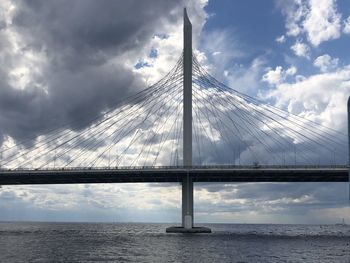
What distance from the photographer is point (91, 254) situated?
169 ft

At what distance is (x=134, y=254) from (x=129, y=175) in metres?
34.6

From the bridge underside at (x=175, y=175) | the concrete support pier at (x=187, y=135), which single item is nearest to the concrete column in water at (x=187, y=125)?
the concrete support pier at (x=187, y=135)

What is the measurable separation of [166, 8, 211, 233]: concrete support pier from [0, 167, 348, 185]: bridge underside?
1.72 meters

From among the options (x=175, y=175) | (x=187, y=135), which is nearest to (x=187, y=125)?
(x=187, y=135)

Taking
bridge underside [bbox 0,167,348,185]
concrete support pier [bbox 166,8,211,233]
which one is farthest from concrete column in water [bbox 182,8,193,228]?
bridge underside [bbox 0,167,348,185]

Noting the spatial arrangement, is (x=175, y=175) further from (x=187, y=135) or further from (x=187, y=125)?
(x=187, y=125)

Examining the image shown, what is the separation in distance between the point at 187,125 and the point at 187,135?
5.73 feet

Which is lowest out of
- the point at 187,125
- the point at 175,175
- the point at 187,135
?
the point at 175,175

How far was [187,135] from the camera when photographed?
81062 mm

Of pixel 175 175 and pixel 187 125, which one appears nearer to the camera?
pixel 187 125

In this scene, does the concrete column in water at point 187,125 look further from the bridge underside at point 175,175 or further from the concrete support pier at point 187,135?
the bridge underside at point 175,175

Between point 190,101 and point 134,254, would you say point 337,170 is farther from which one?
point 134,254

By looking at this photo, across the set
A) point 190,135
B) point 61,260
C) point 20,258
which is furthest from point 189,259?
point 190,135

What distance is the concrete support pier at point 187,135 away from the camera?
268 feet
